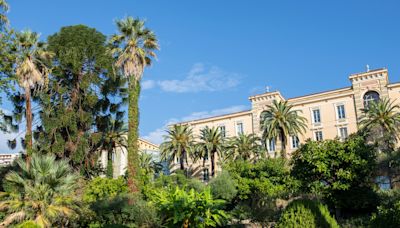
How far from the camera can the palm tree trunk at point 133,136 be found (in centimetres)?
2766

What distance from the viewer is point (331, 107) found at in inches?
1815

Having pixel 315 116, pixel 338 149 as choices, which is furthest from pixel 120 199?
pixel 315 116

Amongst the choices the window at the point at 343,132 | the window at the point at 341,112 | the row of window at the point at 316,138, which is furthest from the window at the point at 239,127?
the window at the point at 343,132

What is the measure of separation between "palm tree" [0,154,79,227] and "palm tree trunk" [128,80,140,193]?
8758 mm

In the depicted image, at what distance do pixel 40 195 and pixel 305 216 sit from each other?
471 inches

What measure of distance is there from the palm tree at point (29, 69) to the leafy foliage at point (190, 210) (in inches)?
718

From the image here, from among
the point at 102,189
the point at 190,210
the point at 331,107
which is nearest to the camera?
the point at 190,210

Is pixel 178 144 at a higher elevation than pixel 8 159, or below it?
below

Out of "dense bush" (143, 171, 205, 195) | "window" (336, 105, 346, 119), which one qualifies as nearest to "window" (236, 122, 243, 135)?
"dense bush" (143, 171, 205, 195)

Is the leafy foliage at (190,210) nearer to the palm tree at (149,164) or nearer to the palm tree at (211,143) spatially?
the palm tree at (211,143)

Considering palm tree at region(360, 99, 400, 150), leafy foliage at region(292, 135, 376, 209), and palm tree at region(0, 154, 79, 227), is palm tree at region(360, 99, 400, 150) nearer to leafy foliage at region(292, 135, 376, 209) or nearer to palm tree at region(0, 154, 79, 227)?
leafy foliage at region(292, 135, 376, 209)

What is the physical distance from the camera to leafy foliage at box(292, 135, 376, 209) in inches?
803

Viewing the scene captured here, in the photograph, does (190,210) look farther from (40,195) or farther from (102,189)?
(102,189)

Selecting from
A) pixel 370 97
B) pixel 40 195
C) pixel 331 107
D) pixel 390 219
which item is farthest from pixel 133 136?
pixel 370 97
